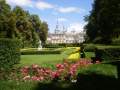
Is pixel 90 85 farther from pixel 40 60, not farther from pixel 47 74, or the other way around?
pixel 40 60

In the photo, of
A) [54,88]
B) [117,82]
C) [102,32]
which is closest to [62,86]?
[54,88]

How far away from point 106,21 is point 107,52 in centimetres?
3240

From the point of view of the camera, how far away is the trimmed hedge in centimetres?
2212

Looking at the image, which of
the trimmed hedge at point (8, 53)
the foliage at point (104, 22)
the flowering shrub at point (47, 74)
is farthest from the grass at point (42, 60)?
the foliage at point (104, 22)

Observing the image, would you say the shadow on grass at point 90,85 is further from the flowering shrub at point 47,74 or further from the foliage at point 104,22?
the foliage at point 104,22

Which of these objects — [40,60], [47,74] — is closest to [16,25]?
[40,60]

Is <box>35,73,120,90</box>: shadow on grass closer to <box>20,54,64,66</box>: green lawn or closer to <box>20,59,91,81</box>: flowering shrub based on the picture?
<box>20,59,91,81</box>: flowering shrub

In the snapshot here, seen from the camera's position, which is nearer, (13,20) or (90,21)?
(13,20)

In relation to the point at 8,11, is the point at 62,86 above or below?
below

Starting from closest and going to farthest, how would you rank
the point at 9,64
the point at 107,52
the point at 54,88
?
1. the point at 54,88
2. the point at 9,64
3. the point at 107,52

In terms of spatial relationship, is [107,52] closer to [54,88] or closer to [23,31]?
[54,88]

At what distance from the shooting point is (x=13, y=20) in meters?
64.9

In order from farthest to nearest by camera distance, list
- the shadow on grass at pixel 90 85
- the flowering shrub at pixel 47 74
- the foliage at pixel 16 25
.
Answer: the foliage at pixel 16 25 < the flowering shrub at pixel 47 74 < the shadow on grass at pixel 90 85

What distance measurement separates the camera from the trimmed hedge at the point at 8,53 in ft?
72.6
